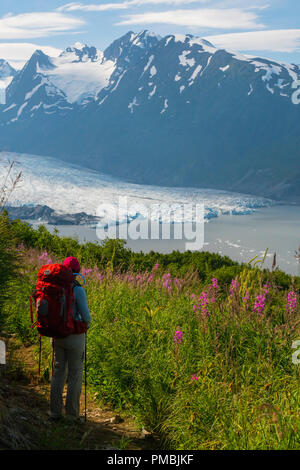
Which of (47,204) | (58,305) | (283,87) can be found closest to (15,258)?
(58,305)

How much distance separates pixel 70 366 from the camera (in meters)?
4.11

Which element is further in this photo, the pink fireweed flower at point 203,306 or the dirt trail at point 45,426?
the pink fireweed flower at point 203,306

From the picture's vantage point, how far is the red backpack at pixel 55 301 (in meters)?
3.82

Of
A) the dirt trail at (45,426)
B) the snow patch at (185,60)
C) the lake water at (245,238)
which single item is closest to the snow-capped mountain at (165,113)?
the snow patch at (185,60)

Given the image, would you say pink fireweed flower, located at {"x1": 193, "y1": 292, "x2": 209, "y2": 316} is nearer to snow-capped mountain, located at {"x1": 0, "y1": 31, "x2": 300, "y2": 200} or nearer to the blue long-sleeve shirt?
the blue long-sleeve shirt

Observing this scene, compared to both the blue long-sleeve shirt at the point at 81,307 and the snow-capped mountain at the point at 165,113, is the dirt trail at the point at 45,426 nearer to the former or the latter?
the blue long-sleeve shirt at the point at 81,307

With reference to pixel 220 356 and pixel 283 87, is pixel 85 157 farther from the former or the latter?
pixel 220 356

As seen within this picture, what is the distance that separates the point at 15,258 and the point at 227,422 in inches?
92.0

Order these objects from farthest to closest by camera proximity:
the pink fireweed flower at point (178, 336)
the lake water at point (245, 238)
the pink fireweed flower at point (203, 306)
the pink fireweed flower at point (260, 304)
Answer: the lake water at point (245, 238) → the pink fireweed flower at point (260, 304) → the pink fireweed flower at point (203, 306) → the pink fireweed flower at point (178, 336)

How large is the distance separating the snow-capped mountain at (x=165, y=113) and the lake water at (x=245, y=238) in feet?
208

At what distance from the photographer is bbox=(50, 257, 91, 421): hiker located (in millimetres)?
4016

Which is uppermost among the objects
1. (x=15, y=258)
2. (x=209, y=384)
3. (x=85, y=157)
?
(x=85, y=157)

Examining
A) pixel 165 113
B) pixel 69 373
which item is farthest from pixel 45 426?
pixel 165 113

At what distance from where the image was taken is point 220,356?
426 cm
